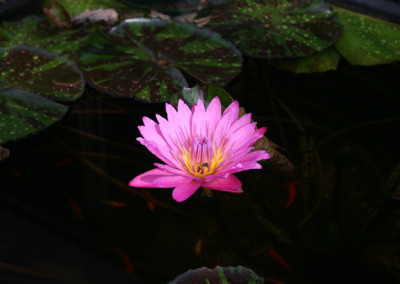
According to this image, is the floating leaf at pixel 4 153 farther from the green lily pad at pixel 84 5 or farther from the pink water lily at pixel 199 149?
the green lily pad at pixel 84 5

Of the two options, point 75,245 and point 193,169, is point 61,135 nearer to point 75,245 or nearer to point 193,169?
point 75,245

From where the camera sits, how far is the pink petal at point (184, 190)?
29.8 inches

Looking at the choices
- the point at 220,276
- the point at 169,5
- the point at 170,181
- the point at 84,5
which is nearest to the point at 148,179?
the point at 170,181

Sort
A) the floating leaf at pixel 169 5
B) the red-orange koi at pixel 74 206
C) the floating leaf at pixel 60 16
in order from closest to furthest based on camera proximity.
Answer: the red-orange koi at pixel 74 206 < the floating leaf at pixel 60 16 < the floating leaf at pixel 169 5

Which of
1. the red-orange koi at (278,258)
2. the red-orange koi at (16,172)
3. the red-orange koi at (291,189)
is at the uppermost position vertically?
the red-orange koi at (291,189)

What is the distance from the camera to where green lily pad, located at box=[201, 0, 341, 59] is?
1702 millimetres

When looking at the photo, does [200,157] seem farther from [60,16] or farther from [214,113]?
[60,16]

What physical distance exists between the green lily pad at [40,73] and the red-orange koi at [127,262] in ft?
2.14

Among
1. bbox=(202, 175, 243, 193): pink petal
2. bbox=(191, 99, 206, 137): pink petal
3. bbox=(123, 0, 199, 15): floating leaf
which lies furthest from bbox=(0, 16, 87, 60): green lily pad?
bbox=(202, 175, 243, 193): pink petal

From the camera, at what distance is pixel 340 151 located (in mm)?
1045

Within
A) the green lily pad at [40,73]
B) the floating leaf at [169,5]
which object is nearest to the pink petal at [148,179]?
the green lily pad at [40,73]

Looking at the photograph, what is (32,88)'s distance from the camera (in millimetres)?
1455

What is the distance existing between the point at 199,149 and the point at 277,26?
1.22 m

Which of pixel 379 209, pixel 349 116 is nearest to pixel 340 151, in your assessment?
pixel 379 209
